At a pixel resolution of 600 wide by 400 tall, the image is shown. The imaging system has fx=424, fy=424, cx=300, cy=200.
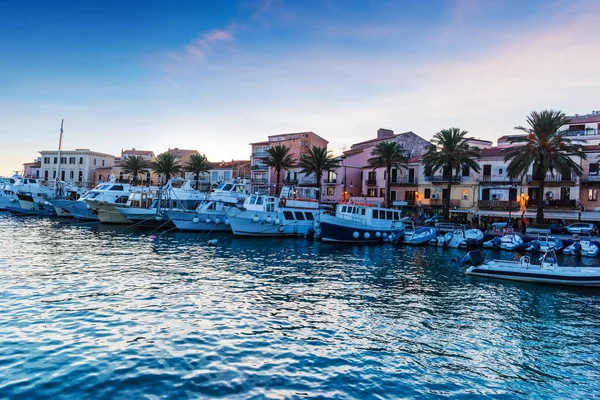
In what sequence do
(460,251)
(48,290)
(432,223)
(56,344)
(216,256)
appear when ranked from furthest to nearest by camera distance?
(432,223) → (460,251) → (216,256) → (48,290) → (56,344)

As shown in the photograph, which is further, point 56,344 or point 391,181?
point 391,181

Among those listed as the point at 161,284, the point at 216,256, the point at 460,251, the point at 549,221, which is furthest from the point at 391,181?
the point at 161,284

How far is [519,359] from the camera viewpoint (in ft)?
40.1

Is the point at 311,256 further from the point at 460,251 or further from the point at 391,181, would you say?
the point at 391,181

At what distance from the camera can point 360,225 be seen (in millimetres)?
42562

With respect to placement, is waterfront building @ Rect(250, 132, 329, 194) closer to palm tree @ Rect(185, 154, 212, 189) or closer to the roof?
palm tree @ Rect(185, 154, 212, 189)

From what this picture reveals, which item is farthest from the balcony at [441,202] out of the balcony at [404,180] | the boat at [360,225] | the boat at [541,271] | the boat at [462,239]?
the boat at [541,271]

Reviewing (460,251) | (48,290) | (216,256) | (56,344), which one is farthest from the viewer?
(460,251)

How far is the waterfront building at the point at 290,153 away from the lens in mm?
80812

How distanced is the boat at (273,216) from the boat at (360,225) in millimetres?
2421

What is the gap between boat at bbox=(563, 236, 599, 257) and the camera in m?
35.4

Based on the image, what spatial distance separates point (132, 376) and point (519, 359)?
10522 millimetres

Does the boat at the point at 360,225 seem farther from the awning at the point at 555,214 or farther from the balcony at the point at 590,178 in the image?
the balcony at the point at 590,178

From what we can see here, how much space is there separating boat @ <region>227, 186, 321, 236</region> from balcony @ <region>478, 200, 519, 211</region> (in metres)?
23.3
